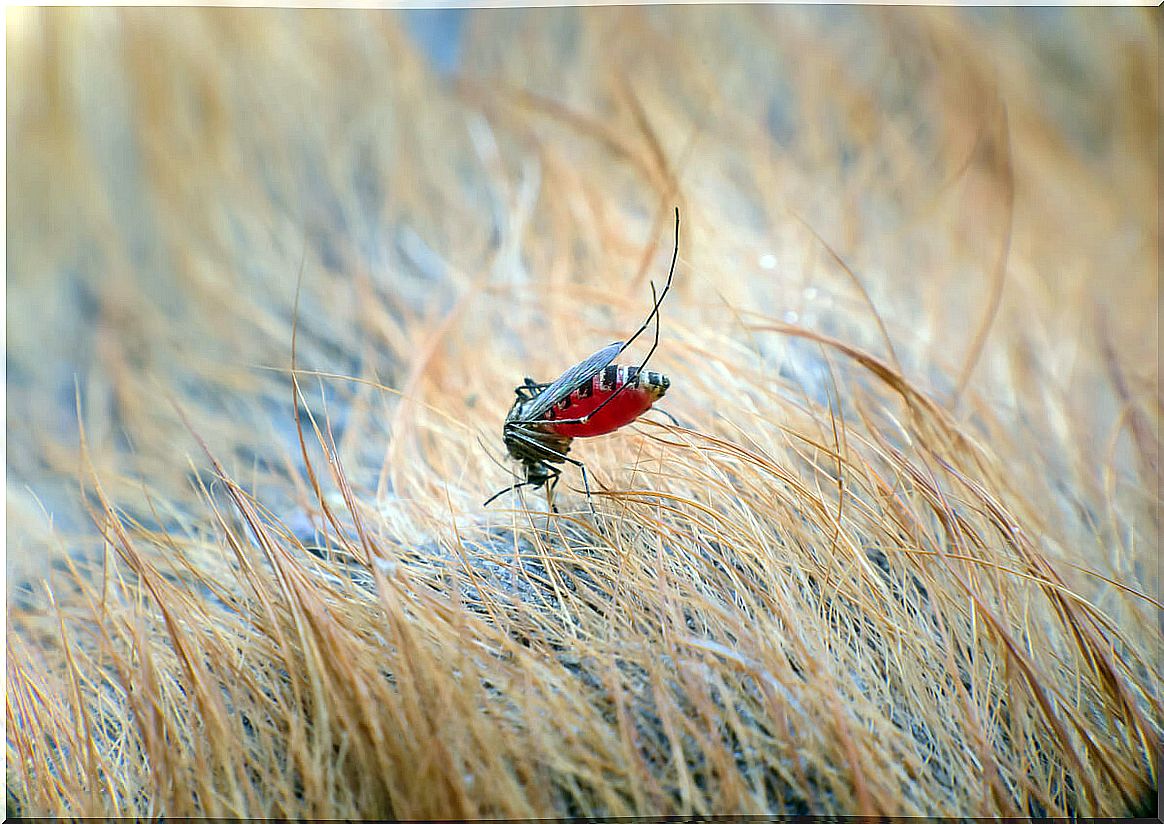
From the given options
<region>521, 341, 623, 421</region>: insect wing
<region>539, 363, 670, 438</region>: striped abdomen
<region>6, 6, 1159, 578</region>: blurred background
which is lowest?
<region>539, 363, 670, 438</region>: striped abdomen

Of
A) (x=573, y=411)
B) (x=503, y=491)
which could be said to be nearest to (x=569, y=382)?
(x=573, y=411)

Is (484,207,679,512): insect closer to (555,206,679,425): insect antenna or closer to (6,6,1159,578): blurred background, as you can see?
(555,206,679,425): insect antenna

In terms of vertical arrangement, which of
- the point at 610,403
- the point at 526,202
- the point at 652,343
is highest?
the point at 526,202

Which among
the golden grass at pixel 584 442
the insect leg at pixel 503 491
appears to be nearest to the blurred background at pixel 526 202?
the golden grass at pixel 584 442

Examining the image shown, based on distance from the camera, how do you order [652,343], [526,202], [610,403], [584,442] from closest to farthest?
[610,403]
[584,442]
[652,343]
[526,202]

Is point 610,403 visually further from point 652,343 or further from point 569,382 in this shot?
point 652,343

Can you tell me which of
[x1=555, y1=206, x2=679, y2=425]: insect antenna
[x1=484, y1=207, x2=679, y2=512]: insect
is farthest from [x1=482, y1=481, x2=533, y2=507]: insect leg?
[x1=555, y1=206, x2=679, y2=425]: insect antenna

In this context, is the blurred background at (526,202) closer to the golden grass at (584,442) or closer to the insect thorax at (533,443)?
the golden grass at (584,442)
